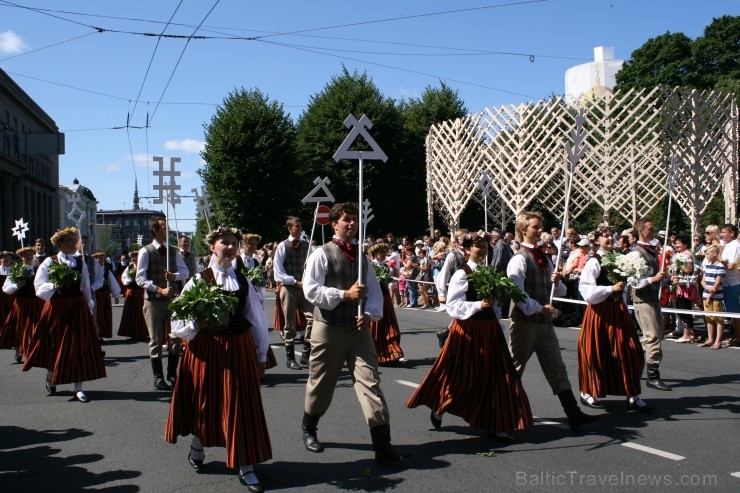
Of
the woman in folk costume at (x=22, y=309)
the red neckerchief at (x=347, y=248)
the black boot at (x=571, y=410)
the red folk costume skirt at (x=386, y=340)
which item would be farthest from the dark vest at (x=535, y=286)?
the woman in folk costume at (x=22, y=309)

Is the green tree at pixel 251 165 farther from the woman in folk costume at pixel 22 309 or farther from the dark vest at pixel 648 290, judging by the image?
the dark vest at pixel 648 290

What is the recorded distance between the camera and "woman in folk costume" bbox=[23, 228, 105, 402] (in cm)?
868

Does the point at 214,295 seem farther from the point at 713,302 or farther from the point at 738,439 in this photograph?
the point at 713,302

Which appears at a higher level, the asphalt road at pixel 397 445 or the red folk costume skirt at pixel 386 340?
the red folk costume skirt at pixel 386 340

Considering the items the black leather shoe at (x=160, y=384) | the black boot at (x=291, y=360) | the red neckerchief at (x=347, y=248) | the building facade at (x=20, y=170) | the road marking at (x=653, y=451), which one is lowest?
the road marking at (x=653, y=451)

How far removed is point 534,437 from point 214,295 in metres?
3.00

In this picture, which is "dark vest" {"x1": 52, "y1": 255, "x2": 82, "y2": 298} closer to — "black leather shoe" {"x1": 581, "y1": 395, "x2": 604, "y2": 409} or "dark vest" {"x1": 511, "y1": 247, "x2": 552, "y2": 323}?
"dark vest" {"x1": 511, "y1": 247, "x2": 552, "y2": 323}

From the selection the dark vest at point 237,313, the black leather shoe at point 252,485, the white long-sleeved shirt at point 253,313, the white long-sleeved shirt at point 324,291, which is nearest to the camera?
the black leather shoe at point 252,485

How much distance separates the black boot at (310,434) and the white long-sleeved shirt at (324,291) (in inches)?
38.9

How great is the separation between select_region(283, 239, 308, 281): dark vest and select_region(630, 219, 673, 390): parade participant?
4.58 meters

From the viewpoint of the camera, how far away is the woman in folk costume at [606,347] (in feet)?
24.5

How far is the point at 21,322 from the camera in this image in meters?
11.8

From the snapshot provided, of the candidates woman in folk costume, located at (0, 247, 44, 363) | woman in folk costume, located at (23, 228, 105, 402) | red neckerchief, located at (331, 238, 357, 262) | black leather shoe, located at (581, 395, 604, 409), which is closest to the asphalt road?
black leather shoe, located at (581, 395, 604, 409)

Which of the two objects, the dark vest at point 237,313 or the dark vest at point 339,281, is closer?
the dark vest at point 237,313
